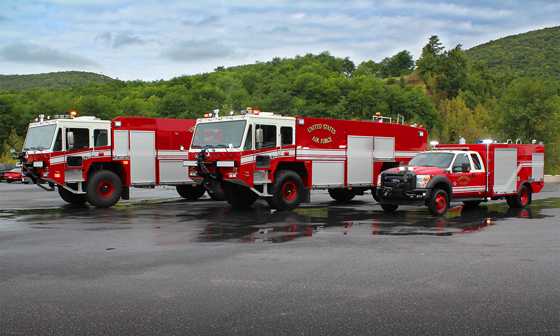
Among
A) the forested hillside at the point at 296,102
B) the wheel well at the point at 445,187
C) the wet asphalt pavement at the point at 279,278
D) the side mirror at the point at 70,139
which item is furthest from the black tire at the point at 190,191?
the forested hillside at the point at 296,102

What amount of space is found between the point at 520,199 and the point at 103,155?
571 inches

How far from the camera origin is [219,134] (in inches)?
636

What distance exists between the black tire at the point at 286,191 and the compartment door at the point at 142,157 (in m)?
4.90

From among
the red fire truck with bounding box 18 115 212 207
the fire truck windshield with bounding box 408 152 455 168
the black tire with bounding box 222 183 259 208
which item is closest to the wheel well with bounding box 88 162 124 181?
the red fire truck with bounding box 18 115 212 207

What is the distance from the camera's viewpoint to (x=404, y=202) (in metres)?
14.6

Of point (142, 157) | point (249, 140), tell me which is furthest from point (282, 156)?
point (142, 157)

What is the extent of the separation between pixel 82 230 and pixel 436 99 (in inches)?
5280

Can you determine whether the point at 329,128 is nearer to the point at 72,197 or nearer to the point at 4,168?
the point at 72,197

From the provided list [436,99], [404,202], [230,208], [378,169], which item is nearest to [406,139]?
[378,169]

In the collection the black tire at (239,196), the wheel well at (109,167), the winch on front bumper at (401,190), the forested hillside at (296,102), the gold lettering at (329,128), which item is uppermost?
the forested hillside at (296,102)

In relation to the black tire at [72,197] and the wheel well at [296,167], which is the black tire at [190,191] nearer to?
the black tire at [72,197]

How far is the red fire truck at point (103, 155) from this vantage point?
17.2 metres

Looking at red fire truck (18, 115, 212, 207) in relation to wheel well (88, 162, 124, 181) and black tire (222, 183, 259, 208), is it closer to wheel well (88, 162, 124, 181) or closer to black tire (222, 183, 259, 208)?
wheel well (88, 162, 124, 181)

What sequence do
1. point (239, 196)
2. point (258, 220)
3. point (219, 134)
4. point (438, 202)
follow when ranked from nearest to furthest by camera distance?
point (258, 220), point (438, 202), point (219, 134), point (239, 196)
